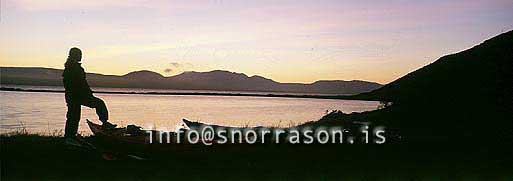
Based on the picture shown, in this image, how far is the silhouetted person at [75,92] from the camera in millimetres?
10609

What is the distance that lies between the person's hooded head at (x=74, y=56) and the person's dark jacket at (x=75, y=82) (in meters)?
0.06

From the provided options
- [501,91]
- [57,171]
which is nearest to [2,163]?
[57,171]

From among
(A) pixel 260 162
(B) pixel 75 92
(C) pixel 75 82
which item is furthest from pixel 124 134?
(A) pixel 260 162

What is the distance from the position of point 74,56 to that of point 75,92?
699mm

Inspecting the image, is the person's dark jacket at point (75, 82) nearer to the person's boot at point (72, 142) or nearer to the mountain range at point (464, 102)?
the person's boot at point (72, 142)

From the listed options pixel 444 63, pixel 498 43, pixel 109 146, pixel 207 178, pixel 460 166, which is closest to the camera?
pixel 207 178

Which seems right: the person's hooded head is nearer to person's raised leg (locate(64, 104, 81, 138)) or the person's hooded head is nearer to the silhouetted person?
the silhouetted person

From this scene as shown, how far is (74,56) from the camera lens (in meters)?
10.5

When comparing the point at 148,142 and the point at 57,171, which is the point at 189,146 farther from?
the point at 57,171

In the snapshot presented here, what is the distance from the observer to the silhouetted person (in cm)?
1061

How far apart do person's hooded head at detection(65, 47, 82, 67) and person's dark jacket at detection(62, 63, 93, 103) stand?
2.2 inches

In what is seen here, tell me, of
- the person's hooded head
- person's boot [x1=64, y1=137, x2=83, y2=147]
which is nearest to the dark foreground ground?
person's boot [x1=64, y1=137, x2=83, y2=147]

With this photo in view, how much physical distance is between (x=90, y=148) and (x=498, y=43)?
13.9 m

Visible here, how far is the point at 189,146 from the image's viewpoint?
12148mm
